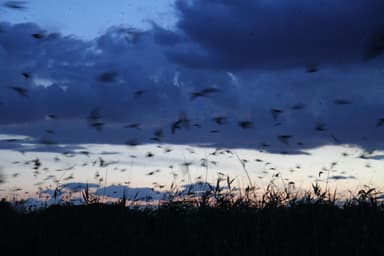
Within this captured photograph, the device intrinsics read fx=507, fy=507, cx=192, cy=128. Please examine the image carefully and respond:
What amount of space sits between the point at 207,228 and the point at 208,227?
1.5 inches

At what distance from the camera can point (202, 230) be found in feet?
19.5

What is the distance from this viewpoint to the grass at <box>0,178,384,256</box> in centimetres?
522

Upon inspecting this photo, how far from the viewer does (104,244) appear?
5.42 metres

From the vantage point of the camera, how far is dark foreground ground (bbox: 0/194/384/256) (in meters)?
5.20

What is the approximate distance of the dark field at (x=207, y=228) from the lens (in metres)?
5.21

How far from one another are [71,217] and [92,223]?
0.47 m

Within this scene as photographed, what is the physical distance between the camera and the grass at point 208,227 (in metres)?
5.22

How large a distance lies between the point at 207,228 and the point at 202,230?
82mm

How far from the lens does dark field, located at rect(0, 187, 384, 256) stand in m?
5.21

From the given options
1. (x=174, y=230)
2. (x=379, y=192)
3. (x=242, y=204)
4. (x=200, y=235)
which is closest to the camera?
(x=200, y=235)

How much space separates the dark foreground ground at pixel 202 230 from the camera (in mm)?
5195

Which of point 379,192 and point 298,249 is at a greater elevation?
point 379,192

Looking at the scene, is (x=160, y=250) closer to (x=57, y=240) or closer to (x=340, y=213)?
(x=57, y=240)

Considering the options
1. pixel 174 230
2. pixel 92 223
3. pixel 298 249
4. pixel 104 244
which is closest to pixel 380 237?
pixel 298 249
